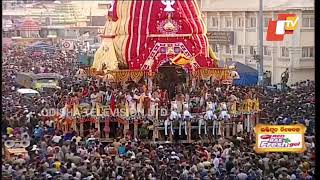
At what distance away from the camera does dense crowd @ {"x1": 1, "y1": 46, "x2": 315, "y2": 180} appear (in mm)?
4445

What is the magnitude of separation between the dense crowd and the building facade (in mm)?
109

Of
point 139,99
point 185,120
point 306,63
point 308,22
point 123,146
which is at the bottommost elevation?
point 123,146

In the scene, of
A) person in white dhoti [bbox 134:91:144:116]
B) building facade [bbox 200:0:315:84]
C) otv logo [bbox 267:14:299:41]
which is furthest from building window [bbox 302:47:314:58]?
person in white dhoti [bbox 134:91:144:116]

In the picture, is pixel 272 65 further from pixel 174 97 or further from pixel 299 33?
pixel 174 97

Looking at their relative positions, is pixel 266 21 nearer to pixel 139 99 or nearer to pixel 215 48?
pixel 215 48

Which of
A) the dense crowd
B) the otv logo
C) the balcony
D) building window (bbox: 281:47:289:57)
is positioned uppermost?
the otv logo

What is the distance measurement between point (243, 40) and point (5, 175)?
1.46 meters

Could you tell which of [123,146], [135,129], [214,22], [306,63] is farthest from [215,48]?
[123,146]

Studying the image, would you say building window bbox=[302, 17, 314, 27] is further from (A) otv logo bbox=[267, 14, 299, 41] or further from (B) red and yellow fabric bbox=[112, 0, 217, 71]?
(B) red and yellow fabric bbox=[112, 0, 217, 71]

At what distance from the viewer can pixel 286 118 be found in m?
4.58

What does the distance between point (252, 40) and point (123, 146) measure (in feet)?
2.97

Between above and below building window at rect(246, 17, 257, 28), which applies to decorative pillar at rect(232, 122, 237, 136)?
below

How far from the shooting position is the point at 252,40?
466cm

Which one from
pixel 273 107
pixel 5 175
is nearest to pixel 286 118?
pixel 273 107
